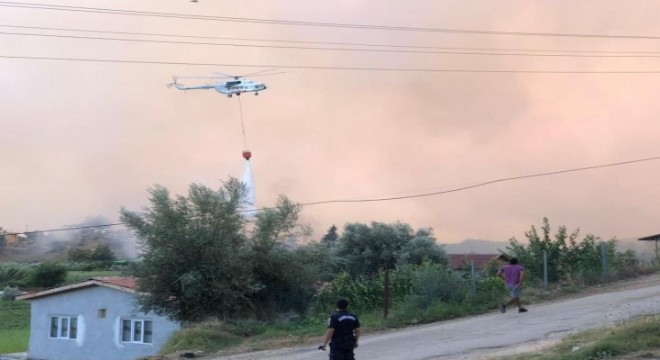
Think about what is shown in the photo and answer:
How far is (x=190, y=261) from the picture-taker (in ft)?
87.6

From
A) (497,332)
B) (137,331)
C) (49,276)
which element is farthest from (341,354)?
(49,276)

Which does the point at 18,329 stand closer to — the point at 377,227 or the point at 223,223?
the point at 377,227

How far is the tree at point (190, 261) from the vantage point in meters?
26.5

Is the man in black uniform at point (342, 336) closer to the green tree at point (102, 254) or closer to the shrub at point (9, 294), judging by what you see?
the shrub at point (9, 294)

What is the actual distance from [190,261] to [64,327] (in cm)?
1438

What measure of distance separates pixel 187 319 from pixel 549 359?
16745 millimetres

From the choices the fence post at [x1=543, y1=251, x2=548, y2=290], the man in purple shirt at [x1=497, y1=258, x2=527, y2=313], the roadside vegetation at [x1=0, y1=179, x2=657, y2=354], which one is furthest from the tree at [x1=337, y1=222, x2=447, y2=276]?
the man in purple shirt at [x1=497, y1=258, x2=527, y2=313]

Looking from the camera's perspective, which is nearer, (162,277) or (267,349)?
(267,349)

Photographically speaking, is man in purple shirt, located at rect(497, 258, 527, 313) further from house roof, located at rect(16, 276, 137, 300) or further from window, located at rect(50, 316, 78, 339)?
window, located at rect(50, 316, 78, 339)

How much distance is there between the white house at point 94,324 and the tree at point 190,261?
5.34 metres

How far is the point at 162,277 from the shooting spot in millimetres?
26641

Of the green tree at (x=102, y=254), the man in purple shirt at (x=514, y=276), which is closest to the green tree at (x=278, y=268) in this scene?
the man in purple shirt at (x=514, y=276)

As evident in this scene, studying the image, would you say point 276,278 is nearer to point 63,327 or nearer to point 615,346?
point 63,327

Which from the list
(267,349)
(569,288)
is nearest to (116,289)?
(267,349)
